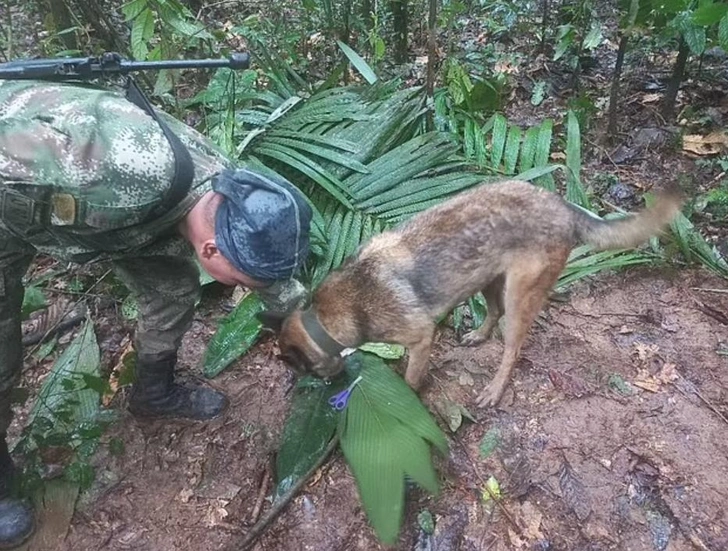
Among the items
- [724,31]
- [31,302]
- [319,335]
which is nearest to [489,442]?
[319,335]

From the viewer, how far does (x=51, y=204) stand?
2.28 metres

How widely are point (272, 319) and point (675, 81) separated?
15.0 feet

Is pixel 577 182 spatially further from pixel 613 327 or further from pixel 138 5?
pixel 138 5

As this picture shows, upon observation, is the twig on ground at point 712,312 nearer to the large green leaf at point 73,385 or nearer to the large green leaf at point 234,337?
the large green leaf at point 234,337

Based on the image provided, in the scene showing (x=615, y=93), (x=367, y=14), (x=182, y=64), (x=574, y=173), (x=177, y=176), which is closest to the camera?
(x=177, y=176)

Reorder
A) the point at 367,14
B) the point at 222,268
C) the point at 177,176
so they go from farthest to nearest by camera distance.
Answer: the point at 367,14 < the point at 222,268 < the point at 177,176

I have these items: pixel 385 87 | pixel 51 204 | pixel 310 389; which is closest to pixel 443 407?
pixel 310 389

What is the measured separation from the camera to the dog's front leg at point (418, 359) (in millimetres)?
3447

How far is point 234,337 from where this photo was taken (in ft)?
13.0

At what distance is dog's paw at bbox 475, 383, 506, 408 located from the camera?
366 centimetres

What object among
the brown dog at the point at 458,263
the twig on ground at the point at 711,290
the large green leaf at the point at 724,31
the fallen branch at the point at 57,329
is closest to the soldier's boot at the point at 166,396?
the brown dog at the point at 458,263

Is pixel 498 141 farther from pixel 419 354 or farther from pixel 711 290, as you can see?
pixel 419 354

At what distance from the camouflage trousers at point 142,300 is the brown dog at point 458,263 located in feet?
2.04

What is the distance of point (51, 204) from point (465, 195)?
2.13 meters
